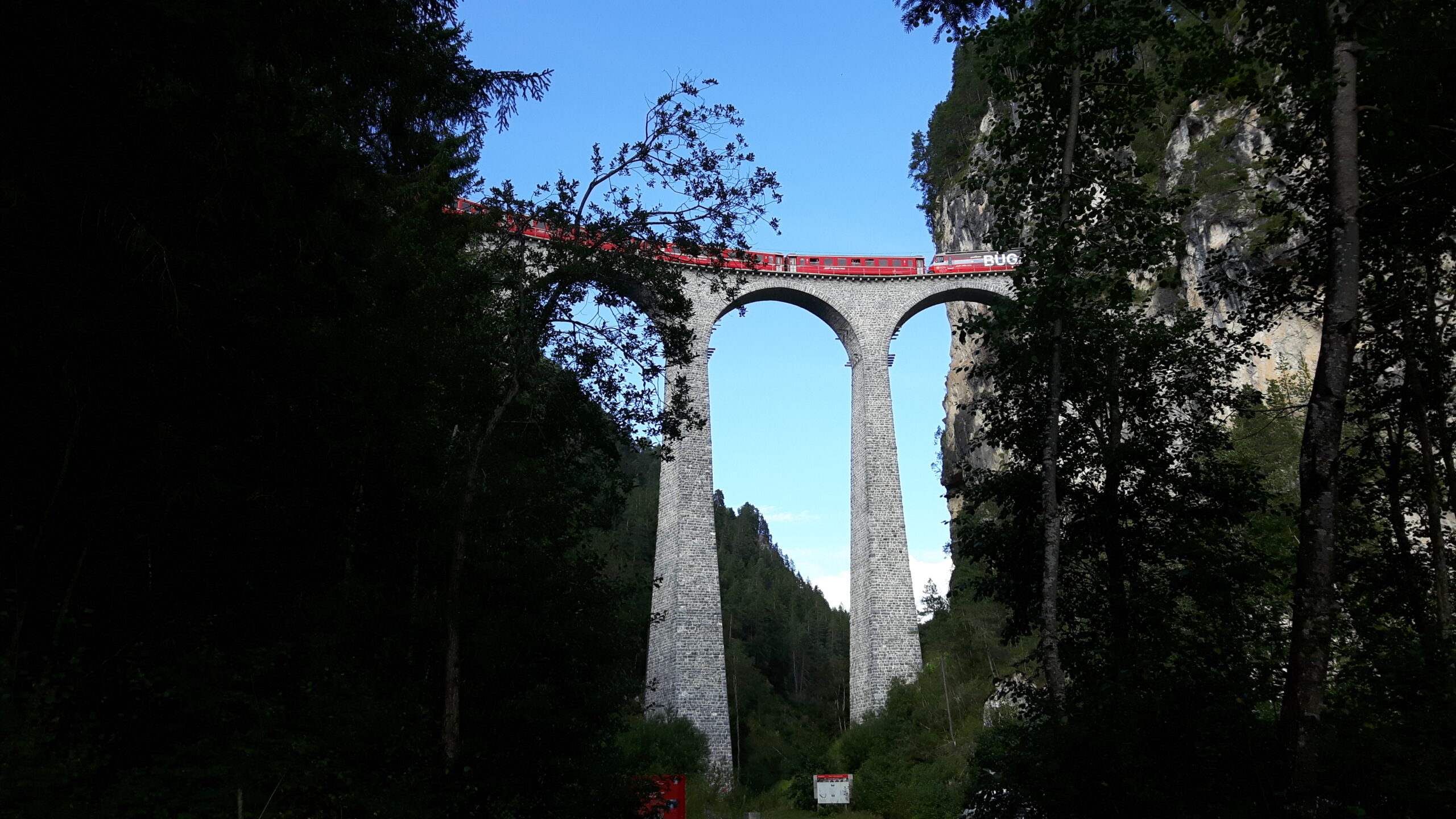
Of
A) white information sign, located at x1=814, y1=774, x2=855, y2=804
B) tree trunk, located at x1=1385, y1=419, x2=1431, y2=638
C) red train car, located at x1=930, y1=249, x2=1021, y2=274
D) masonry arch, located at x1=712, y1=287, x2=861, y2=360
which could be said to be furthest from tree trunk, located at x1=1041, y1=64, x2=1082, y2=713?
red train car, located at x1=930, y1=249, x2=1021, y2=274

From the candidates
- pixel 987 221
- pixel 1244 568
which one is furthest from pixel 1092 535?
pixel 987 221

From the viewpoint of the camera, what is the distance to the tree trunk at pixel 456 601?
1172cm

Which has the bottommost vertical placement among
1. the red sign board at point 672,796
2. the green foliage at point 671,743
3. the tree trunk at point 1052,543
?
the red sign board at point 672,796

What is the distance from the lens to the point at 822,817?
95.5 ft

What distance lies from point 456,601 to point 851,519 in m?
22.6

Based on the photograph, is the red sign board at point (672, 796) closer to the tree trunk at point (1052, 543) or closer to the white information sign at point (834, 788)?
the white information sign at point (834, 788)

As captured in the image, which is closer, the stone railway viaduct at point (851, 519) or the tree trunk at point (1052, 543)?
the tree trunk at point (1052, 543)

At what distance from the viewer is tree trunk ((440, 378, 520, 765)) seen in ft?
38.4

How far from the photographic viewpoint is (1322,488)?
6809 mm

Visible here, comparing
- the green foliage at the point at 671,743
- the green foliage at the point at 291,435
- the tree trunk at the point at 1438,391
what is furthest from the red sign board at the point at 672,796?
the tree trunk at the point at 1438,391

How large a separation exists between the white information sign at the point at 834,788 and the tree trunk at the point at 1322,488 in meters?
24.1

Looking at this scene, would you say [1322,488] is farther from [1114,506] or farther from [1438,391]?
[1114,506]

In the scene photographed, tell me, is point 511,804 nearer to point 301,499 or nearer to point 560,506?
point 560,506

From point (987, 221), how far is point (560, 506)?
32.9 meters
